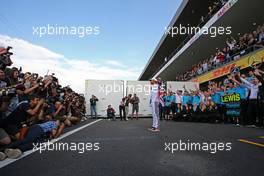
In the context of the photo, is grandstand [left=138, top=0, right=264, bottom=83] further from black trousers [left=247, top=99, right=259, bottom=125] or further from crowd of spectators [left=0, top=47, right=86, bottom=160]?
crowd of spectators [left=0, top=47, right=86, bottom=160]

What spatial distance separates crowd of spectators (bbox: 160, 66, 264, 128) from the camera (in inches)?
405

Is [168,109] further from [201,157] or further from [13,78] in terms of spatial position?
[201,157]

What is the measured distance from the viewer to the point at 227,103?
12.5m

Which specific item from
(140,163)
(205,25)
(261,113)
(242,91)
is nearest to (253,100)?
(261,113)

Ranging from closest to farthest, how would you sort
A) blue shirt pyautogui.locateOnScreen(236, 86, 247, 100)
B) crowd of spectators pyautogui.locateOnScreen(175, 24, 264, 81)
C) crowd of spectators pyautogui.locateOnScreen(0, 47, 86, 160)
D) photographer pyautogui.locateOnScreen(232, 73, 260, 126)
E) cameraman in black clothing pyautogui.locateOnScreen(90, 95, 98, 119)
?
crowd of spectators pyautogui.locateOnScreen(0, 47, 86, 160) → photographer pyautogui.locateOnScreen(232, 73, 260, 126) → blue shirt pyautogui.locateOnScreen(236, 86, 247, 100) → crowd of spectators pyautogui.locateOnScreen(175, 24, 264, 81) → cameraman in black clothing pyautogui.locateOnScreen(90, 95, 98, 119)

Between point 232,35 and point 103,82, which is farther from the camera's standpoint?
point 232,35

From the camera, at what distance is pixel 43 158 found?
168 inches

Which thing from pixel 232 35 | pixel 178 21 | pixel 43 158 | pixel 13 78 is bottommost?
pixel 43 158

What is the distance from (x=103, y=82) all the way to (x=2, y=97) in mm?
15577

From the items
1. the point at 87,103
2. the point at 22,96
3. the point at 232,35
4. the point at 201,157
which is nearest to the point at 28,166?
the point at 201,157

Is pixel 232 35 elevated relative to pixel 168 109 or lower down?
elevated

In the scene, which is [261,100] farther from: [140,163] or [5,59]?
[5,59]

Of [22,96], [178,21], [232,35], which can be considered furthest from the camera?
[178,21]

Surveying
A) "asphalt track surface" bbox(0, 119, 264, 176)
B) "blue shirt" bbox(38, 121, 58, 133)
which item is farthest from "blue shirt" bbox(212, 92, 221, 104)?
"blue shirt" bbox(38, 121, 58, 133)
